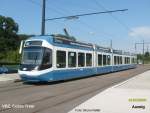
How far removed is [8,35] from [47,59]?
95278 mm

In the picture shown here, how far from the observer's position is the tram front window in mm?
22703

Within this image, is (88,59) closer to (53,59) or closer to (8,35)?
(53,59)

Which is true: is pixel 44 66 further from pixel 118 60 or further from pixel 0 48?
pixel 0 48

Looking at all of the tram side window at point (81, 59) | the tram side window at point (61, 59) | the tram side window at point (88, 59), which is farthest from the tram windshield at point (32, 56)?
the tram side window at point (88, 59)

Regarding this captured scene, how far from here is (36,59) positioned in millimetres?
22797

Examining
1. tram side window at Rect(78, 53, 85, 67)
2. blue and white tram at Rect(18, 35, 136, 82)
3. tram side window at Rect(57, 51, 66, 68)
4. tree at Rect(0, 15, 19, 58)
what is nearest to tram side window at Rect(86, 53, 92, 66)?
blue and white tram at Rect(18, 35, 136, 82)

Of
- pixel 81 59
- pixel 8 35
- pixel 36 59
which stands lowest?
pixel 36 59

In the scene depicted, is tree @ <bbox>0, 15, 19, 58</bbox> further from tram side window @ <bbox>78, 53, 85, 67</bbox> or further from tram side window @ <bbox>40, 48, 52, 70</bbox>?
tram side window @ <bbox>40, 48, 52, 70</bbox>

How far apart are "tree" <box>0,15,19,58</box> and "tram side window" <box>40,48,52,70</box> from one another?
8691cm

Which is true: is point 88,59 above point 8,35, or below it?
below

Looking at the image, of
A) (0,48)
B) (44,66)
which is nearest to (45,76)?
(44,66)

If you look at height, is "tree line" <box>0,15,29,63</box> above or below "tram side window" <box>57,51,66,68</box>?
above

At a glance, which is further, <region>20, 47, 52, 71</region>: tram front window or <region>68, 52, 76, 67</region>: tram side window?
<region>68, 52, 76, 67</region>: tram side window

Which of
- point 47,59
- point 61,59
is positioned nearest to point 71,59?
point 61,59
